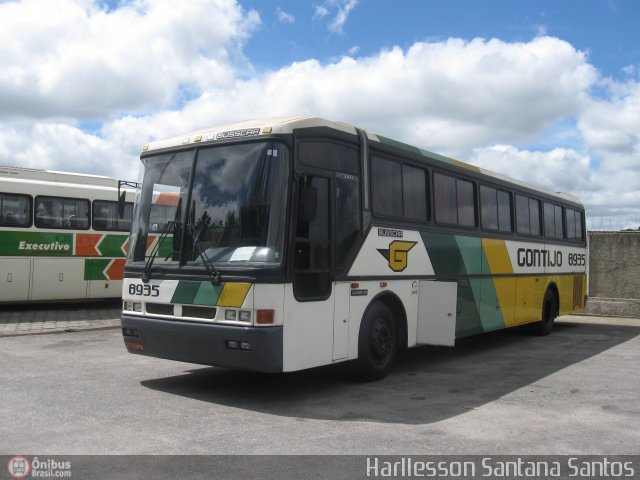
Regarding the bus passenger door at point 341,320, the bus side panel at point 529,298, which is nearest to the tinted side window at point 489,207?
the bus side panel at point 529,298

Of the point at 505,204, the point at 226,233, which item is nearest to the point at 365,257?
the point at 226,233

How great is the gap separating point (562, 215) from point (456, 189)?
19.4 ft

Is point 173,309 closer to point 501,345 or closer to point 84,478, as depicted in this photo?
point 84,478

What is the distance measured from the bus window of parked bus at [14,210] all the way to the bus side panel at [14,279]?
86 cm

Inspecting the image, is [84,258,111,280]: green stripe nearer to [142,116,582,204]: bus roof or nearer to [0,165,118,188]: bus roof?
[0,165,118,188]: bus roof

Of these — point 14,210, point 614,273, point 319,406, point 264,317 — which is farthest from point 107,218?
Result: point 614,273

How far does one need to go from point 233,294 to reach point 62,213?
11063mm

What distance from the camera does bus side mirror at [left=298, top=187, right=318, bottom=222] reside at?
6867mm

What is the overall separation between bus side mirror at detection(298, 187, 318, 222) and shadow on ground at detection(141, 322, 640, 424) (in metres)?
2.02

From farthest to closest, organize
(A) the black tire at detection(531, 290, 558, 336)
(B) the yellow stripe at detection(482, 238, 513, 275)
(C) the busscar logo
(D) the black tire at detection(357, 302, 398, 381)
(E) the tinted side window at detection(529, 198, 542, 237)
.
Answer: (A) the black tire at detection(531, 290, 558, 336), (E) the tinted side window at detection(529, 198, 542, 237), (B) the yellow stripe at detection(482, 238, 513, 275), (C) the busscar logo, (D) the black tire at detection(357, 302, 398, 381)

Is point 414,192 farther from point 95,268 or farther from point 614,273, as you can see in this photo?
point 614,273

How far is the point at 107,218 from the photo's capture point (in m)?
17.1

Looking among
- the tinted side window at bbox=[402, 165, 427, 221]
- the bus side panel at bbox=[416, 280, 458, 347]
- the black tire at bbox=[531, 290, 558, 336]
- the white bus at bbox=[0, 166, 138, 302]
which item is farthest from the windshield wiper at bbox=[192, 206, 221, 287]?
the white bus at bbox=[0, 166, 138, 302]

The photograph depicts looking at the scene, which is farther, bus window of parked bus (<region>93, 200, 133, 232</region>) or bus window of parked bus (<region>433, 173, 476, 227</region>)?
bus window of parked bus (<region>93, 200, 133, 232</region>)
